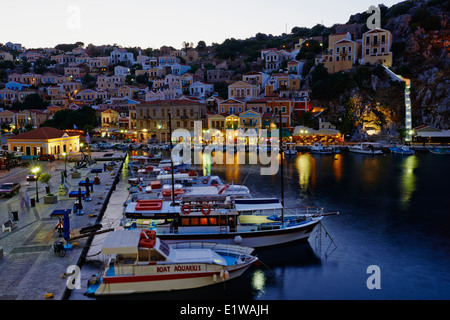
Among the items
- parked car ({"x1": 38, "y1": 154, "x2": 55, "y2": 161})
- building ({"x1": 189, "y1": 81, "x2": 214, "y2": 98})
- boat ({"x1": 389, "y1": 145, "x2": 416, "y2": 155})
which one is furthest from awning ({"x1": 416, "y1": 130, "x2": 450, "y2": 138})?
parked car ({"x1": 38, "y1": 154, "x2": 55, "y2": 161})

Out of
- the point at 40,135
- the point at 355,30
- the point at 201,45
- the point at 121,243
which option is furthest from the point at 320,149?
the point at 201,45

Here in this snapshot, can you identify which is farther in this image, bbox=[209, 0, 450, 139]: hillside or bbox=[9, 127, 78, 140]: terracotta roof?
bbox=[209, 0, 450, 139]: hillside

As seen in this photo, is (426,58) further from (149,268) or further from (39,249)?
(39,249)

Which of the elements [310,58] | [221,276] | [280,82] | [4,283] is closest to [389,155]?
[280,82]

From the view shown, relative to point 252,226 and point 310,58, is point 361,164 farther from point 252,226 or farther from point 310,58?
point 310,58

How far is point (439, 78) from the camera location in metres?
61.4

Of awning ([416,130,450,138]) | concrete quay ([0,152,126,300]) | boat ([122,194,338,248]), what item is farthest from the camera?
awning ([416,130,450,138])

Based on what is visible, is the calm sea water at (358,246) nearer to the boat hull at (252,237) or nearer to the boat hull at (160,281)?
the boat hull at (160,281)

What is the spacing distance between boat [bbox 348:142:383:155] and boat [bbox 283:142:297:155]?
8.18 m

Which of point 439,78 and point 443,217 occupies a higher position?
point 439,78

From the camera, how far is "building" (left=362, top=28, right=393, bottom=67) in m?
67.4

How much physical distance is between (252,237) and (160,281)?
548 centimetres

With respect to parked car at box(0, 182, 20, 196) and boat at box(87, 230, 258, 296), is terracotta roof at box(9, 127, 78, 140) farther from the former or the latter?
boat at box(87, 230, 258, 296)

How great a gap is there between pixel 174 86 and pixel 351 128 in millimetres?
40764
